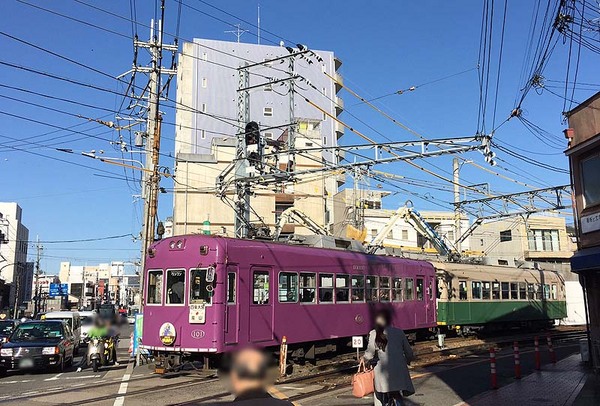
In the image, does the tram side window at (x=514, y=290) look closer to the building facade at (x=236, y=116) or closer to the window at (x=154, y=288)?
the window at (x=154, y=288)

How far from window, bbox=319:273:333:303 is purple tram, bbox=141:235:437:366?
3 cm

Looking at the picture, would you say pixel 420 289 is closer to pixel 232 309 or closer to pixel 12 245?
pixel 232 309

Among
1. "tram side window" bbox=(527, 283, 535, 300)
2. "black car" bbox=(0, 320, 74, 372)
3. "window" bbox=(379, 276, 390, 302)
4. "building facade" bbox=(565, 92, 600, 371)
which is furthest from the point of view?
"tram side window" bbox=(527, 283, 535, 300)

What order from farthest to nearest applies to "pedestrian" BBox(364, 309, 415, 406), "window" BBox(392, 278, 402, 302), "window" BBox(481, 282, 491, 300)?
"window" BBox(481, 282, 491, 300) < "window" BBox(392, 278, 402, 302) < "pedestrian" BBox(364, 309, 415, 406)

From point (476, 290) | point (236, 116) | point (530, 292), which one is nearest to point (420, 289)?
point (476, 290)

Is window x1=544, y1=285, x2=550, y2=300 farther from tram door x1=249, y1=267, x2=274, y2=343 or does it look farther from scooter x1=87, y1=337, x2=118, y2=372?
scooter x1=87, y1=337, x2=118, y2=372

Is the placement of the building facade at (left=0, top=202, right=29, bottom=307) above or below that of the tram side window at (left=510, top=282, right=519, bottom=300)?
above

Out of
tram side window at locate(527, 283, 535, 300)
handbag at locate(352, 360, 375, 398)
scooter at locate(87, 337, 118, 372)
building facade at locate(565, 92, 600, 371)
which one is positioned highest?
building facade at locate(565, 92, 600, 371)

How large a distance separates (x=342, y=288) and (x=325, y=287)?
33.5 inches

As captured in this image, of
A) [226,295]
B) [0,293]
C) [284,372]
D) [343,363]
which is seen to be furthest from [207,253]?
[0,293]

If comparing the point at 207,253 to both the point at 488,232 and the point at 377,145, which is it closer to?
the point at 377,145

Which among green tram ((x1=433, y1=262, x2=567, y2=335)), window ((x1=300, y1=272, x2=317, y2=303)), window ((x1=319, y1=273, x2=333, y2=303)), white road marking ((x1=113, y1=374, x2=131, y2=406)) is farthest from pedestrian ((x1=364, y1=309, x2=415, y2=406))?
green tram ((x1=433, y1=262, x2=567, y2=335))

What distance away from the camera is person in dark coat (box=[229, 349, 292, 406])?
287 centimetres

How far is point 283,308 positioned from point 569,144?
826 centimetres
